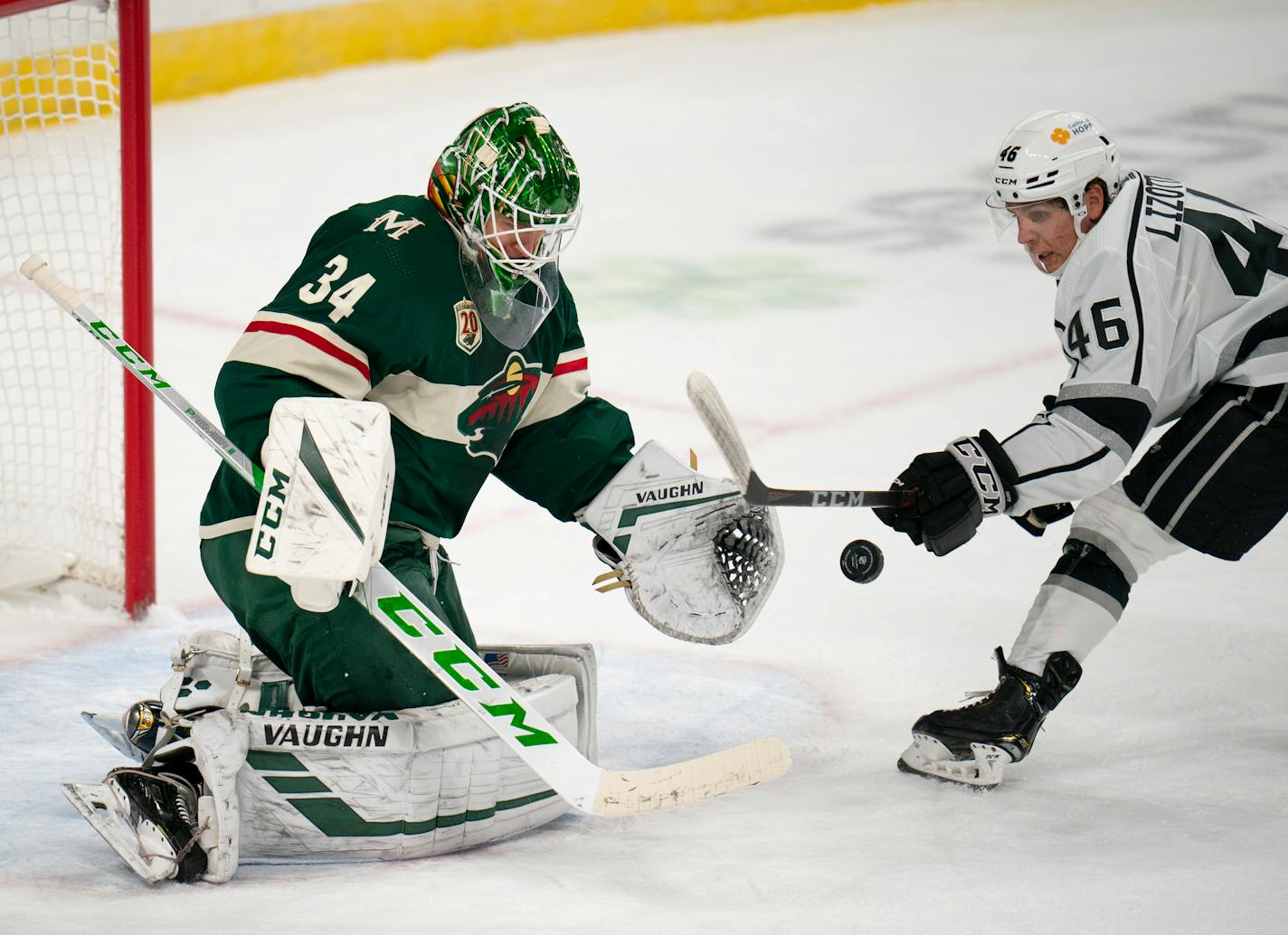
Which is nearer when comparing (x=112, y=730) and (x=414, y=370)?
(x=414, y=370)

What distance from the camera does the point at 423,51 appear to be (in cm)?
718

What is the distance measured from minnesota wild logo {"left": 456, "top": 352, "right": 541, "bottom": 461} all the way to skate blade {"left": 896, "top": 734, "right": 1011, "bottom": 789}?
76 cm

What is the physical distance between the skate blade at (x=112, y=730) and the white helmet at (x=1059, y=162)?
1.51 meters

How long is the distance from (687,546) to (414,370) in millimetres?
549

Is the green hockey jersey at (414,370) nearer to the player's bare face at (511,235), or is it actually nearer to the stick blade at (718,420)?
the player's bare face at (511,235)

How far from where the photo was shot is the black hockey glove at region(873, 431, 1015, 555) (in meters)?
2.42

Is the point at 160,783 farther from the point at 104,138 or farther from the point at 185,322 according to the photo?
the point at 185,322

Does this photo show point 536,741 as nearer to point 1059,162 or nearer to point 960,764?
point 960,764

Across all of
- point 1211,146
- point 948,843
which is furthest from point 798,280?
point 948,843

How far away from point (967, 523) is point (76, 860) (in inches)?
50.2

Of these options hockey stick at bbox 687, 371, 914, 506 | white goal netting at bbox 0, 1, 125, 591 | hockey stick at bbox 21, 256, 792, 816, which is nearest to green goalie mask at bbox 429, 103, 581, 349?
hockey stick at bbox 687, 371, 914, 506

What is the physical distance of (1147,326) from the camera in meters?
2.38

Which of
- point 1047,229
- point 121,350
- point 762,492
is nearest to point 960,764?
Answer: point 762,492

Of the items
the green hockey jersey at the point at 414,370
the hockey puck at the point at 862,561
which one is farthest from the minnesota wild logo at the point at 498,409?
the hockey puck at the point at 862,561
